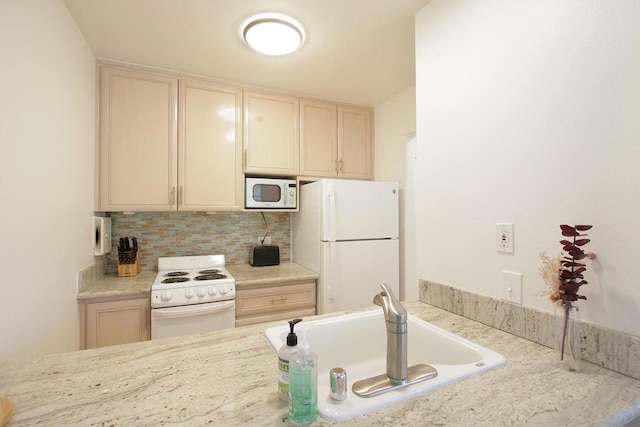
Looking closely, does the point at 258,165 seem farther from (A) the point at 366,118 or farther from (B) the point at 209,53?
(A) the point at 366,118

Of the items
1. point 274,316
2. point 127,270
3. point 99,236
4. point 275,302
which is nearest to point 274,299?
point 275,302

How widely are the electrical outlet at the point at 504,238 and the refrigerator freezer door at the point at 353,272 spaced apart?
123cm

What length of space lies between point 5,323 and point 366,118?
113 inches

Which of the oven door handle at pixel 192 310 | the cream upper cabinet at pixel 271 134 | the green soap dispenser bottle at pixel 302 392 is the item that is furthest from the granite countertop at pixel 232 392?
the cream upper cabinet at pixel 271 134

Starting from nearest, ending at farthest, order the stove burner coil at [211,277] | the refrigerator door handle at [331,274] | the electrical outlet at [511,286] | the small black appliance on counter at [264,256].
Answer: the electrical outlet at [511,286] → the stove burner coil at [211,277] → the refrigerator door handle at [331,274] → the small black appliance on counter at [264,256]

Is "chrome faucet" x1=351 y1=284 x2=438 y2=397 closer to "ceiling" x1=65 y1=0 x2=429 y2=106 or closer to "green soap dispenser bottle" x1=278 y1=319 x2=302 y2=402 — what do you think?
"green soap dispenser bottle" x1=278 y1=319 x2=302 y2=402

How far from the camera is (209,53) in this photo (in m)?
2.01

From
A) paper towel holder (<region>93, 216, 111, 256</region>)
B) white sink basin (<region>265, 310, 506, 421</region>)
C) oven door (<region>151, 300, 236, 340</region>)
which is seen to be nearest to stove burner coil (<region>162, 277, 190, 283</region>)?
oven door (<region>151, 300, 236, 340</region>)

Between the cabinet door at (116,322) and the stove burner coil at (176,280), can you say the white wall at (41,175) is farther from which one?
the stove burner coil at (176,280)

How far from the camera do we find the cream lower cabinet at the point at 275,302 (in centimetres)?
220

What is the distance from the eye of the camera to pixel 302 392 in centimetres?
A: 64

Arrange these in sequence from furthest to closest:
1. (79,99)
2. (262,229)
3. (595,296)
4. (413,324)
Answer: (262,229) → (79,99) → (413,324) → (595,296)

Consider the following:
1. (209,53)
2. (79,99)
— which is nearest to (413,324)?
(209,53)

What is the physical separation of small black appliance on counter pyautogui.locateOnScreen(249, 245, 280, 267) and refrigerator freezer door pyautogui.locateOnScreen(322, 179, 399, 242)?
655 mm
